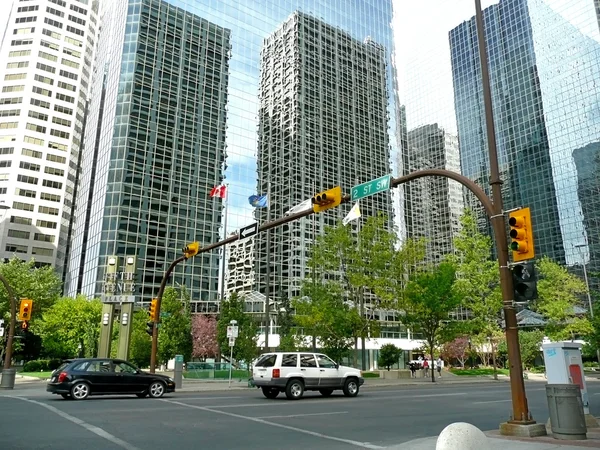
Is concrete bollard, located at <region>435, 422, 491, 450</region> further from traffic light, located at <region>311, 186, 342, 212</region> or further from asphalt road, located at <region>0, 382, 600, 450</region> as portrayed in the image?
traffic light, located at <region>311, 186, 342, 212</region>

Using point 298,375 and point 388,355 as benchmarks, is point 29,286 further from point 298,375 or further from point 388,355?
point 298,375

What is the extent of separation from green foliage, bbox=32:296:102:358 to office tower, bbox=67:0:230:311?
1331 centimetres

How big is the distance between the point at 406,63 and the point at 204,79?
6404 cm

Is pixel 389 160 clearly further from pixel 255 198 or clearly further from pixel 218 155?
pixel 255 198

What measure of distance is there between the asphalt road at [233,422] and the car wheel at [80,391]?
446 millimetres

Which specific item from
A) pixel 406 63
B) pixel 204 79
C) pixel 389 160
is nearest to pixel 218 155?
pixel 204 79

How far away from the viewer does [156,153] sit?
226ft

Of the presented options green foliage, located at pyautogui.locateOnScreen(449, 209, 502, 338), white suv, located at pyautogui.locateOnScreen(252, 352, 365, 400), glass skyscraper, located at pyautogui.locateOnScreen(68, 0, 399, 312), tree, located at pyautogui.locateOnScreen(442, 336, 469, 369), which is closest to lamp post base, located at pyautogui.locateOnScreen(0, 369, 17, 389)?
white suv, located at pyautogui.locateOnScreen(252, 352, 365, 400)

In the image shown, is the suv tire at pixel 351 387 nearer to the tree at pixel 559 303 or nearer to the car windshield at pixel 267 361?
the car windshield at pixel 267 361

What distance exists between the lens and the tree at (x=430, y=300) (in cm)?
3503

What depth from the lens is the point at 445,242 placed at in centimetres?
9944

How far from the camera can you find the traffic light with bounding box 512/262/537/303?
32.2ft

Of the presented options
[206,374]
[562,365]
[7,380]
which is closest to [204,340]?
[206,374]

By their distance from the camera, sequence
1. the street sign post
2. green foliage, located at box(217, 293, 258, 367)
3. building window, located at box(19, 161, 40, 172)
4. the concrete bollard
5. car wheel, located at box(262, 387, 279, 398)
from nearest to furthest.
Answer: the concrete bollard → the street sign post → car wheel, located at box(262, 387, 279, 398) → green foliage, located at box(217, 293, 258, 367) → building window, located at box(19, 161, 40, 172)
